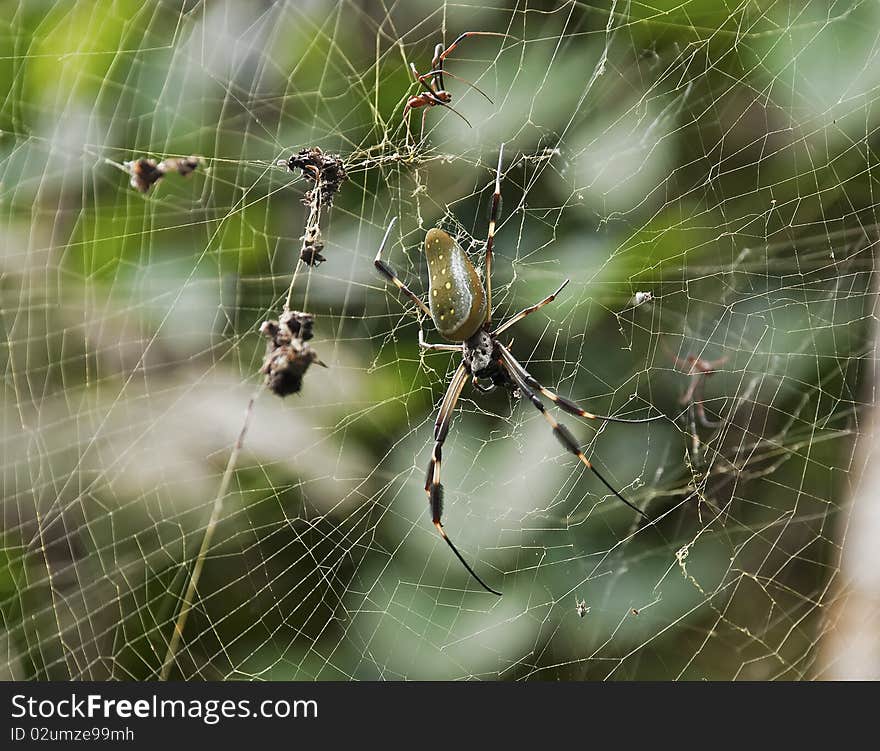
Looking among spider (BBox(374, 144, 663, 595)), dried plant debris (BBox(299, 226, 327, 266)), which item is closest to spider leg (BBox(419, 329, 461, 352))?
spider (BBox(374, 144, 663, 595))

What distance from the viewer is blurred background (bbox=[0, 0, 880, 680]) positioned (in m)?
1.41

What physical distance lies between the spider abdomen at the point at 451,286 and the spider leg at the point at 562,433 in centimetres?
20

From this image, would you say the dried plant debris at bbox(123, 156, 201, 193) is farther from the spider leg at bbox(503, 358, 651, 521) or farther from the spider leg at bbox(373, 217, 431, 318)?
the spider leg at bbox(503, 358, 651, 521)

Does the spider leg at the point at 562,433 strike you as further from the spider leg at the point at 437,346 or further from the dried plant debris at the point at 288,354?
the dried plant debris at the point at 288,354

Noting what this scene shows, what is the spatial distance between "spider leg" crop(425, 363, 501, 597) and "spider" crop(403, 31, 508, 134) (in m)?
0.52

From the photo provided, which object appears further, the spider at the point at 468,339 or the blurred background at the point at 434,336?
the blurred background at the point at 434,336

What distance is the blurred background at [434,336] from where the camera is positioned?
4.61 feet

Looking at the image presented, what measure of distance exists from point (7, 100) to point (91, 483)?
2.80ft

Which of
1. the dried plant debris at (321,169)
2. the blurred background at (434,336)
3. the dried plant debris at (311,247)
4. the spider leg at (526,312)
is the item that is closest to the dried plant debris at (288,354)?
the dried plant debris at (311,247)

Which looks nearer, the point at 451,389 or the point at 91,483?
the point at 451,389

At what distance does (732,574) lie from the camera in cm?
148

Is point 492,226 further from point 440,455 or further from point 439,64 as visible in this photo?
point 440,455

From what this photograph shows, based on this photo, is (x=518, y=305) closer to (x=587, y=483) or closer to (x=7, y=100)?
(x=587, y=483)

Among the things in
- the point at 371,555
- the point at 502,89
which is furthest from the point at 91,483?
the point at 502,89
